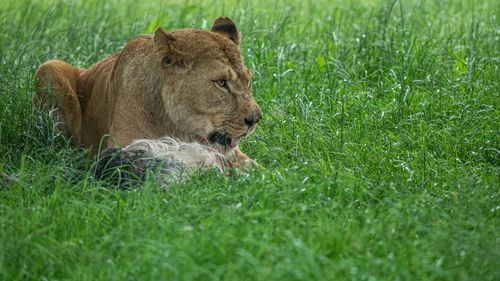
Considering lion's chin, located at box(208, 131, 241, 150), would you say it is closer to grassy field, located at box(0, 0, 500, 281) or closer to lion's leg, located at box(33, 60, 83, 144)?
grassy field, located at box(0, 0, 500, 281)

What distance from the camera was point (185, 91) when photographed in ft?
13.1

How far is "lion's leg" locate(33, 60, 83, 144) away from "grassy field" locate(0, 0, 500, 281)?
0.14 meters

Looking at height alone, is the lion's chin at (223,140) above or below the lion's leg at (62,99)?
above

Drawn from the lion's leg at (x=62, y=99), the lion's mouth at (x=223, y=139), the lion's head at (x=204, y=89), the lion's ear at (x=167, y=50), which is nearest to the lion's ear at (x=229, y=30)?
the lion's head at (x=204, y=89)

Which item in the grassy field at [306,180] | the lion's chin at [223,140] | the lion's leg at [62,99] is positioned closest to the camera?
the grassy field at [306,180]

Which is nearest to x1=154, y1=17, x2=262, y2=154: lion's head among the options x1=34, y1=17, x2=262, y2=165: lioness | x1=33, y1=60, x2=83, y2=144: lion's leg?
x1=34, y1=17, x2=262, y2=165: lioness

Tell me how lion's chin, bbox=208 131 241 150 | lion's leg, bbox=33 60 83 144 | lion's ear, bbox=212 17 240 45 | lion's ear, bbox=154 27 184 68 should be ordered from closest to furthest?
lion's ear, bbox=154 27 184 68 → lion's chin, bbox=208 131 241 150 → lion's ear, bbox=212 17 240 45 → lion's leg, bbox=33 60 83 144

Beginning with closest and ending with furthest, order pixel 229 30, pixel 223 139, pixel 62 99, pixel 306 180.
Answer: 1. pixel 306 180
2. pixel 223 139
3. pixel 229 30
4. pixel 62 99

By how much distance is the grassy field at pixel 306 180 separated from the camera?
2666 mm

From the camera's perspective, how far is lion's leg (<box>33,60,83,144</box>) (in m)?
4.93

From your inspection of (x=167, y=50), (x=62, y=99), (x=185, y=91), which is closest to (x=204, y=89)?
(x=185, y=91)

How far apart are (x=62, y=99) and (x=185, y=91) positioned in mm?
1433

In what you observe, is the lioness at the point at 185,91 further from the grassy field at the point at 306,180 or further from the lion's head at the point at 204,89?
the grassy field at the point at 306,180

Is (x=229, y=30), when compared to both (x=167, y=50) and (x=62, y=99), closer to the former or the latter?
(x=167, y=50)
